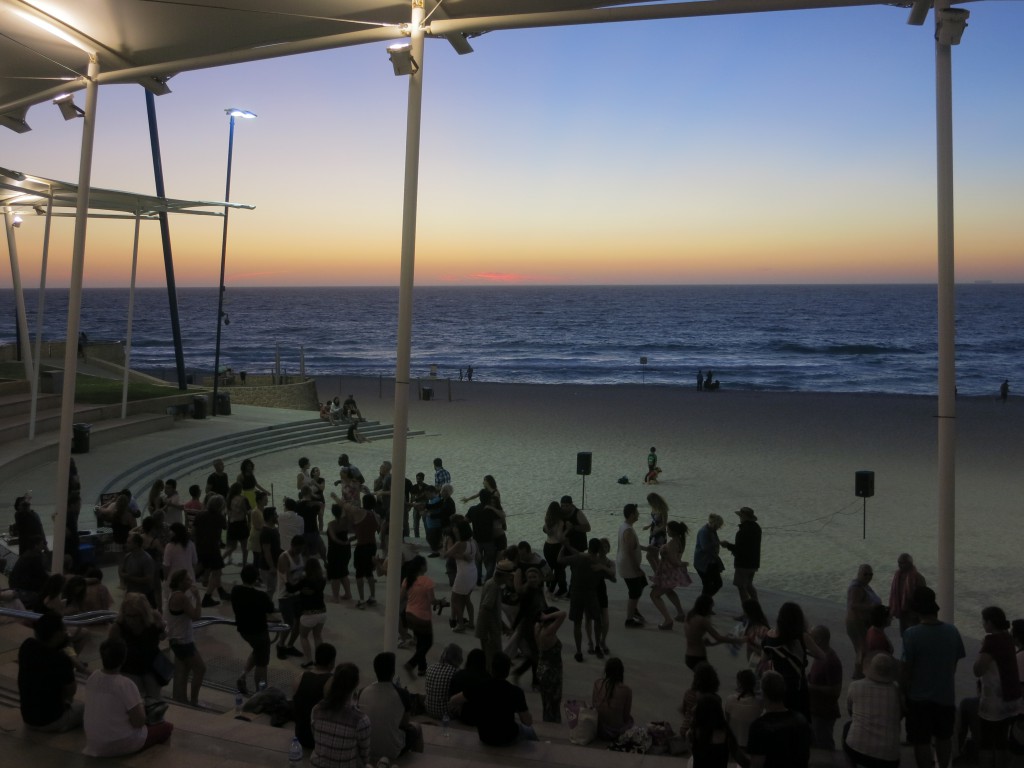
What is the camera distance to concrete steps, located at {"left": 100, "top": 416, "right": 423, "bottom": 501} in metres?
18.0

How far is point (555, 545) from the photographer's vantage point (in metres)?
11.1

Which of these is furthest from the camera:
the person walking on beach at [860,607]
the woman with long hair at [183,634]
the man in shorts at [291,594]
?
the man in shorts at [291,594]

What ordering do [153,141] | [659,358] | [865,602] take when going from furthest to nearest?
[659,358] → [153,141] → [865,602]

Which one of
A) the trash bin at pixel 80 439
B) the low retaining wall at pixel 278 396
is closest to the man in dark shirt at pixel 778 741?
the trash bin at pixel 80 439

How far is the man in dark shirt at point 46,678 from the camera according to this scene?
5.68 metres

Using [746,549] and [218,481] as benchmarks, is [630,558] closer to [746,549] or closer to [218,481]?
[746,549]

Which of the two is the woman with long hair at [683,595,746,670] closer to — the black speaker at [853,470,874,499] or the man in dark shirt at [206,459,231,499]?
the man in dark shirt at [206,459,231,499]

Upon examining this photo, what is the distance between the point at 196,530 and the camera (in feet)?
34.0

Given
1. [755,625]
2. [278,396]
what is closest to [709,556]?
[755,625]

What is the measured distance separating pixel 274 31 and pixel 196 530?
567 centimetres

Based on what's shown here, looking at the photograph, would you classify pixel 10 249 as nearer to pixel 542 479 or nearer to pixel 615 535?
pixel 542 479

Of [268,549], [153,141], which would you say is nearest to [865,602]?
[268,549]

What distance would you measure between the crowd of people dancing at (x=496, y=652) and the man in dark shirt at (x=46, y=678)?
0.04 feet

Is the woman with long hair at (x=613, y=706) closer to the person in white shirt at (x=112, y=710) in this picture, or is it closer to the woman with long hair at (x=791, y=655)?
the woman with long hair at (x=791, y=655)
